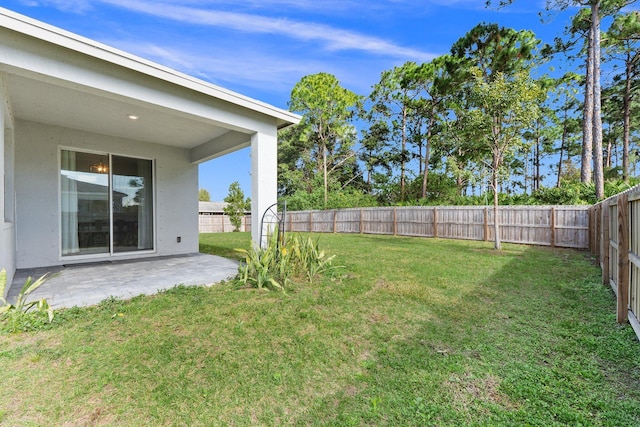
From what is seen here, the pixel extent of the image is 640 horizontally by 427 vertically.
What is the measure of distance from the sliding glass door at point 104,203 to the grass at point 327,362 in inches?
135

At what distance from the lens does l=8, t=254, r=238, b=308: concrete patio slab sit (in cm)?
352

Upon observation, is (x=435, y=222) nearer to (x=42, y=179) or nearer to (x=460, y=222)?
(x=460, y=222)

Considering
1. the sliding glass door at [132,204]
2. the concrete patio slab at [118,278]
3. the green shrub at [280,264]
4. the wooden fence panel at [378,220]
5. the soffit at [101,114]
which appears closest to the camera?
the concrete patio slab at [118,278]

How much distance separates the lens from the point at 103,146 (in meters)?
5.91

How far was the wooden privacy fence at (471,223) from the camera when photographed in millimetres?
8391

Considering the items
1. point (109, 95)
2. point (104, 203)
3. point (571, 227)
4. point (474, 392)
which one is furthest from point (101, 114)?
point (571, 227)

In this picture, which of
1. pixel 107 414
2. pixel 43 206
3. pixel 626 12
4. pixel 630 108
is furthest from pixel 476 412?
pixel 630 108

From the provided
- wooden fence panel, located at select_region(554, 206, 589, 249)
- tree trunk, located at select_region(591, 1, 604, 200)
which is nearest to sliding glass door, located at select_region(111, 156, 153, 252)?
wooden fence panel, located at select_region(554, 206, 589, 249)

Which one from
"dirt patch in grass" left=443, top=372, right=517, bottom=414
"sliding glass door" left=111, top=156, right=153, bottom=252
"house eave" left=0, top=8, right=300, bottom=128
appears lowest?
"dirt patch in grass" left=443, top=372, right=517, bottom=414

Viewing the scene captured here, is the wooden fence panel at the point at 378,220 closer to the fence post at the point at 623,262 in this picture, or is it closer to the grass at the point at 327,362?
the grass at the point at 327,362

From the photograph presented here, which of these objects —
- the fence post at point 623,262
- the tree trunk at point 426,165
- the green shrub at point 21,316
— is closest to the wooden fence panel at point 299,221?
the tree trunk at point 426,165

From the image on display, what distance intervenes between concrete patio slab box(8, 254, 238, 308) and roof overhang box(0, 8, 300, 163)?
252cm

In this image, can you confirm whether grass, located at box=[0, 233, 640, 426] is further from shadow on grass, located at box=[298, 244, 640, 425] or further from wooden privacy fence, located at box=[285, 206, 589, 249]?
wooden privacy fence, located at box=[285, 206, 589, 249]

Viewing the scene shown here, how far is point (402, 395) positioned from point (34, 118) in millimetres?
7058
